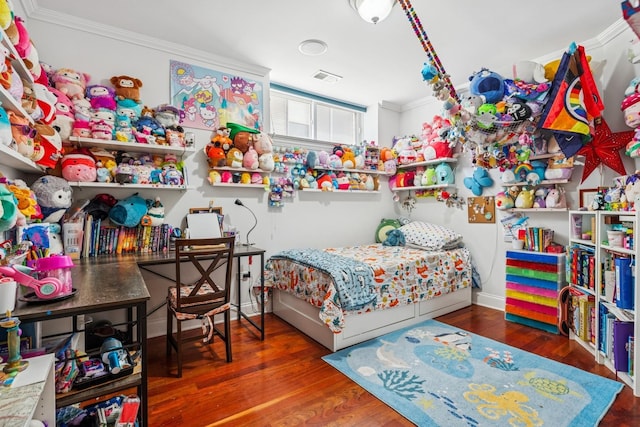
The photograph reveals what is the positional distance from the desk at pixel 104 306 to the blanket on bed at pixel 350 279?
137cm

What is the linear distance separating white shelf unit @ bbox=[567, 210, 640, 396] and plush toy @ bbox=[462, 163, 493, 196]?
1007 mm

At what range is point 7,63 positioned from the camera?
143cm

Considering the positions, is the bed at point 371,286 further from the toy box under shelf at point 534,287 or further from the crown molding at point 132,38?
the crown molding at point 132,38

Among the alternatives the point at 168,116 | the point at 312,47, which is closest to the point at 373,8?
the point at 312,47

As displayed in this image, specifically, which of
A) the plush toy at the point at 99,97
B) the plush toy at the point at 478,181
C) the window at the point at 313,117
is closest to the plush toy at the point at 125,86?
the plush toy at the point at 99,97

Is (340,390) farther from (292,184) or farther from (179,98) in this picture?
(179,98)

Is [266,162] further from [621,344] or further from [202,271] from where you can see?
[621,344]

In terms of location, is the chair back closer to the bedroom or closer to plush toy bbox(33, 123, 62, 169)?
the bedroom

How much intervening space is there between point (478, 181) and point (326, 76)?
81.9 inches

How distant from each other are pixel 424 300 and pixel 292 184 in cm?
185

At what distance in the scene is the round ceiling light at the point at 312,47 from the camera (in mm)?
2758

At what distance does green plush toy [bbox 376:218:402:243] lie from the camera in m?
4.13

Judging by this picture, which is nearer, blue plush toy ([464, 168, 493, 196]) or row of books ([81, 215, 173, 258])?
row of books ([81, 215, 173, 258])

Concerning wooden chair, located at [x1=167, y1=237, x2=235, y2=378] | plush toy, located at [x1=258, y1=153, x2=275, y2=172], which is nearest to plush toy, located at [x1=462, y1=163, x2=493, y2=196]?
plush toy, located at [x1=258, y1=153, x2=275, y2=172]
